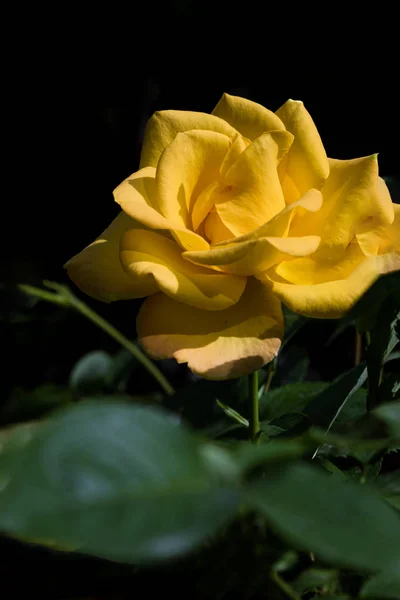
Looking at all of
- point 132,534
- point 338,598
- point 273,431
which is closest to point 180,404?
point 273,431

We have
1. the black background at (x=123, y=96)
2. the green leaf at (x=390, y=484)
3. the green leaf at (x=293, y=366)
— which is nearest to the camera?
the green leaf at (x=390, y=484)

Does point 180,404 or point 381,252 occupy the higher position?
point 381,252

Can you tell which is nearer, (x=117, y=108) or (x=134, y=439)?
(x=134, y=439)

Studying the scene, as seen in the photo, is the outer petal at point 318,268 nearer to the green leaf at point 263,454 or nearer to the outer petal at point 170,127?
the outer petal at point 170,127

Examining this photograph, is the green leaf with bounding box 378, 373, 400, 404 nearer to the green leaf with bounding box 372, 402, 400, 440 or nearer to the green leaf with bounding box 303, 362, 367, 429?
the green leaf with bounding box 303, 362, 367, 429

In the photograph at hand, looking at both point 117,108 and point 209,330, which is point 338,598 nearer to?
point 209,330

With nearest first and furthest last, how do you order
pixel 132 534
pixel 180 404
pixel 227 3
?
pixel 132 534
pixel 180 404
pixel 227 3

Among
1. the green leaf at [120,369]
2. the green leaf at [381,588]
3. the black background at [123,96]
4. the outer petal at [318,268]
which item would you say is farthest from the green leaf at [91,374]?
the green leaf at [381,588]

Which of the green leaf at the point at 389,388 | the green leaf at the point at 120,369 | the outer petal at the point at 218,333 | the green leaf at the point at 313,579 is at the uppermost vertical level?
the outer petal at the point at 218,333
